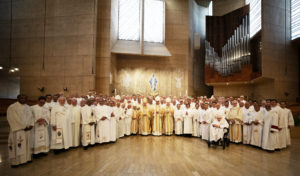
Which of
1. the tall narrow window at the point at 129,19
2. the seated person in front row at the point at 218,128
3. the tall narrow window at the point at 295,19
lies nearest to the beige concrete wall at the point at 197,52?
the tall narrow window at the point at 129,19

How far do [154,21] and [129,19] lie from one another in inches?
75.2

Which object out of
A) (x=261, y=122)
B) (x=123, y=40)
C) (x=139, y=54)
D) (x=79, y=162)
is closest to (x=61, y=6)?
(x=123, y=40)

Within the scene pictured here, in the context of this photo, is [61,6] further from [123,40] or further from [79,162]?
[79,162]

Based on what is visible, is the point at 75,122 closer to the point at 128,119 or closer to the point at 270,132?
the point at 128,119

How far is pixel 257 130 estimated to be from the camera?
666 cm

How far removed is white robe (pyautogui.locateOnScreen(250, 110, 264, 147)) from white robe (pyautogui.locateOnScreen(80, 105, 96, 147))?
18.1ft

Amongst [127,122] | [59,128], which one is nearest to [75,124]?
[59,128]

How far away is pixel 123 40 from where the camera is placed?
13.9 metres

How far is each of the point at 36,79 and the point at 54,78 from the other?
1.18 m

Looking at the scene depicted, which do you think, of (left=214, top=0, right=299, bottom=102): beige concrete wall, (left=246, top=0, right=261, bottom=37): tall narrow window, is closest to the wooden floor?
(left=214, top=0, right=299, bottom=102): beige concrete wall

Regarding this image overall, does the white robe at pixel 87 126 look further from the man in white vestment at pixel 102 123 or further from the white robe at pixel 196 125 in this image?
the white robe at pixel 196 125

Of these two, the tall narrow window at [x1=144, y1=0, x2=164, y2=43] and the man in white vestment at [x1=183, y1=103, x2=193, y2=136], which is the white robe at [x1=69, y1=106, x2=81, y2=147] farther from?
the tall narrow window at [x1=144, y1=0, x2=164, y2=43]

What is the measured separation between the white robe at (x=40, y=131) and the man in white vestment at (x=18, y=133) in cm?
44

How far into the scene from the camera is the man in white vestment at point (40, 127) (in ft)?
17.0
